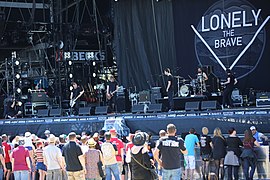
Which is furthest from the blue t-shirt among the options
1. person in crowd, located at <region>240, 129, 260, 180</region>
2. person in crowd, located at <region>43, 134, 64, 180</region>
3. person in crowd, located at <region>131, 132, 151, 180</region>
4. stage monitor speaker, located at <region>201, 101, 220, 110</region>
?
stage monitor speaker, located at <region>201, 101, 220, 110</region>

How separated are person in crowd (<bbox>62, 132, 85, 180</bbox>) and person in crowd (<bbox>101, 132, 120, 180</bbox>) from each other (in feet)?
2.81

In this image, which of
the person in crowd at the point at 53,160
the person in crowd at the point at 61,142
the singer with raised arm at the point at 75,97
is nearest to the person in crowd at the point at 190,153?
the person in crowd at the point at 61,142

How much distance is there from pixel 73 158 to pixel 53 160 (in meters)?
1.00

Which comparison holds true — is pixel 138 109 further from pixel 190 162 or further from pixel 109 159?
pixel 109 159

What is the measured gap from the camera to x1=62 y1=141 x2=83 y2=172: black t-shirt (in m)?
11.6

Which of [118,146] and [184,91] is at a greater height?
[184,91]

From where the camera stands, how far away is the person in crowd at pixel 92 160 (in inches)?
466

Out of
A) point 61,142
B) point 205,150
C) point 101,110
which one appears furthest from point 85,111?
point 61,142

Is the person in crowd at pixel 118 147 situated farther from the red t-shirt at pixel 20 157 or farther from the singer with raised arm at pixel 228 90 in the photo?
the singer with raised arm at pixel 228 90

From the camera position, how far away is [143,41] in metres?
27.0

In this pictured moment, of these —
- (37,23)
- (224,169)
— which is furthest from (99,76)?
(224,169)

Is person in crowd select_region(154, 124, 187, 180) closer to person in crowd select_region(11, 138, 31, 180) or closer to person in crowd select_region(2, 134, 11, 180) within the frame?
person in crowd select_region(11, 138, 31, 180)

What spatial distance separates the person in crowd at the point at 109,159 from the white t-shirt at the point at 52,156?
3.13 feet

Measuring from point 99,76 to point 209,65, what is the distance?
7104 millimetres
